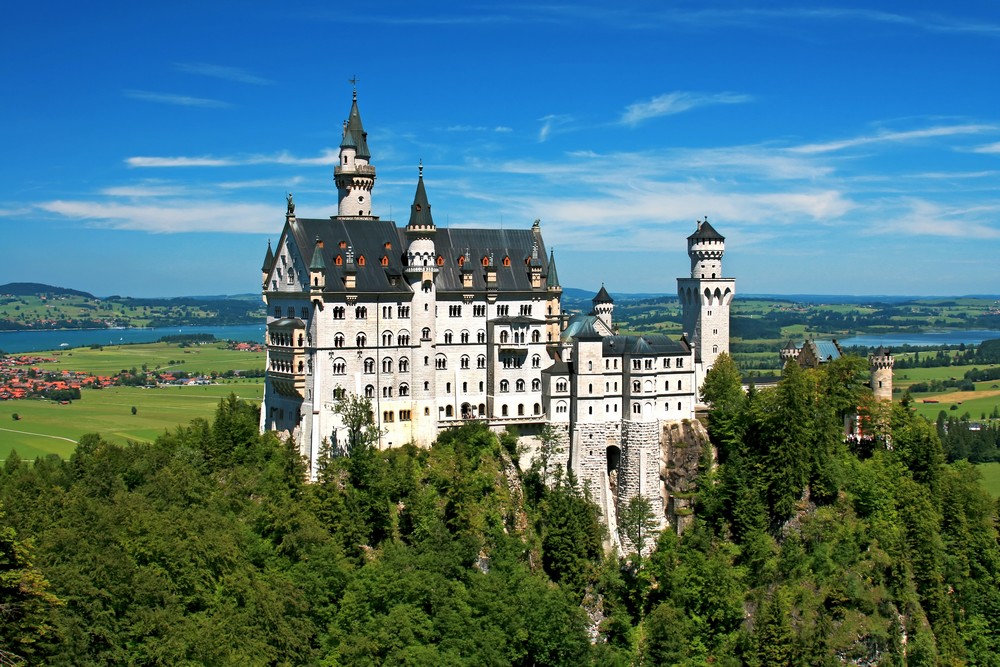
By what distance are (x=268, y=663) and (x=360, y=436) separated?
780 inches

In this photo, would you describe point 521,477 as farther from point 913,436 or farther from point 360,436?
point 913,436

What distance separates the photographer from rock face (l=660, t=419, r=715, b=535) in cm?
8806

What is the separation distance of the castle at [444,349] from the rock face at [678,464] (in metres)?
1.01

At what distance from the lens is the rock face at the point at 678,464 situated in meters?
88.1

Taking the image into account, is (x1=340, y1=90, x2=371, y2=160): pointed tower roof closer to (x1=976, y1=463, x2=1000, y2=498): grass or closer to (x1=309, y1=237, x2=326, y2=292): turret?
(x1=309, y1=237, x2=326, y2=292): turret

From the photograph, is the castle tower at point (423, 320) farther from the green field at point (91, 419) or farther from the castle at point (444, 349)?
the green field at point (91, 419)

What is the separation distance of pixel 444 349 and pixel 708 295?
24.7 metres

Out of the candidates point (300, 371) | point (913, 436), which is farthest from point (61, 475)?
point (913, 436)

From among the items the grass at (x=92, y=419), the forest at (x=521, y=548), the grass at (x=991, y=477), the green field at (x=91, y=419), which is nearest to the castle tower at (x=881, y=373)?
the forest at (x=521, y=548)

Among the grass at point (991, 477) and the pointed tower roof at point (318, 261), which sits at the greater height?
the pointed tower roof at point (318, 261)

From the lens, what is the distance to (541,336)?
90500mm

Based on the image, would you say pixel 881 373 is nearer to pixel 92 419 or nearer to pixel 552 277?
pixel 552 277

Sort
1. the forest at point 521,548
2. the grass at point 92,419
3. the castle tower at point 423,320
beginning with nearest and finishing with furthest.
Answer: the forest at point 521,548 → the castle tower at point 423,320 → the grass at point 92,419

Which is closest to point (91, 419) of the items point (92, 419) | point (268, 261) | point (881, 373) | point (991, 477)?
point (92, 419)
